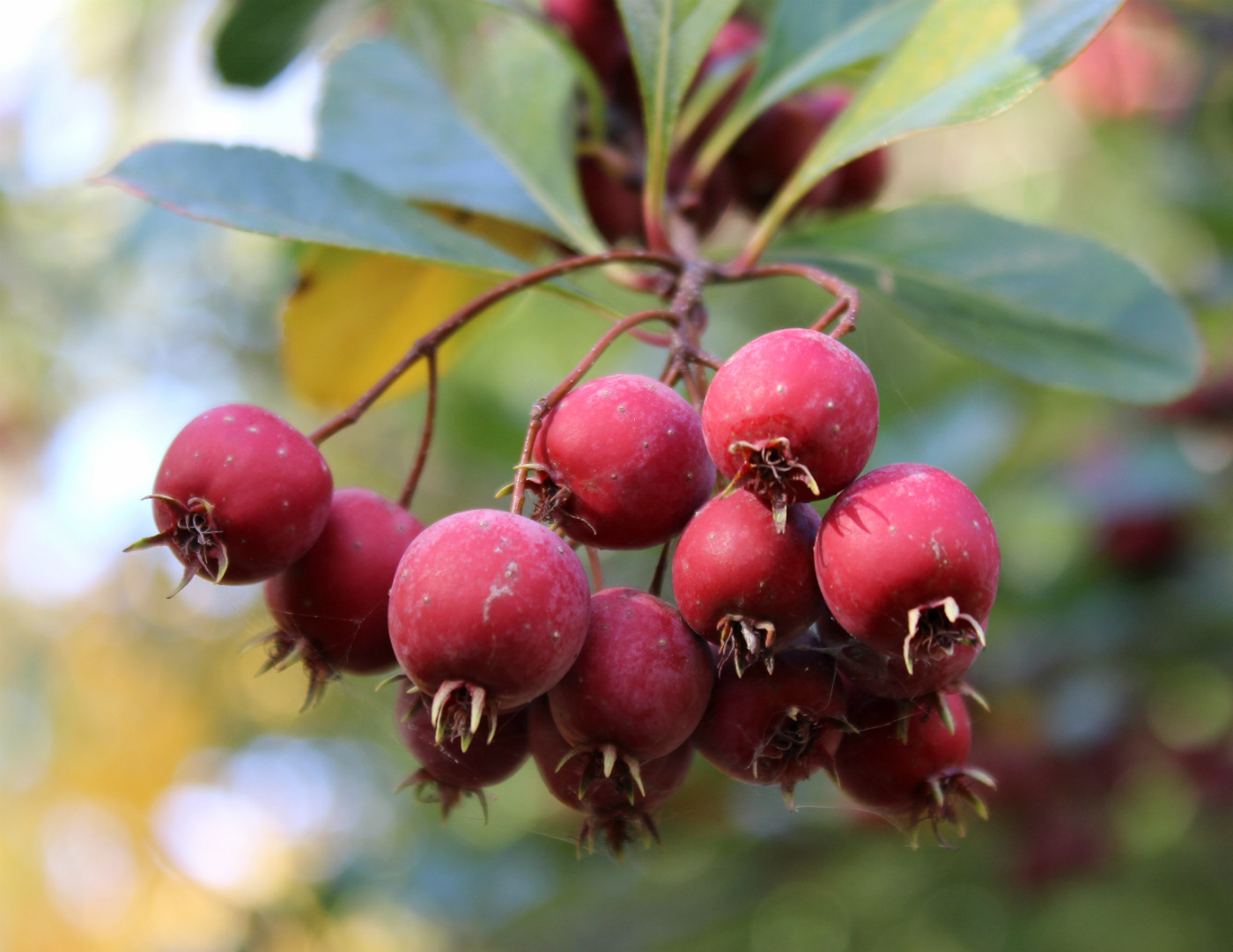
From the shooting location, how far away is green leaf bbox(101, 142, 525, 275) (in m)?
1.12

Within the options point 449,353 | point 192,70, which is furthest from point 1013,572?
point 192,70

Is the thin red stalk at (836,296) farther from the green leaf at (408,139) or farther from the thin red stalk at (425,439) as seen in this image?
the green leaf at (408,139)

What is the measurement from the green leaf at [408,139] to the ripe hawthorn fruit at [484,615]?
82 cm

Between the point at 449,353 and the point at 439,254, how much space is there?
1.77ft

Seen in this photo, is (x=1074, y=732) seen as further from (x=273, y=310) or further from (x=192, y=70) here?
(x=192, y=70)

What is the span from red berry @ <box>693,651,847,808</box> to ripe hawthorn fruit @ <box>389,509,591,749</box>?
0.58ft

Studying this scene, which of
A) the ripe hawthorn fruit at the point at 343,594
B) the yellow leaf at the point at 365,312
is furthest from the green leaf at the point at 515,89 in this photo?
the ripe hawthorn fruit at the point at 343,594

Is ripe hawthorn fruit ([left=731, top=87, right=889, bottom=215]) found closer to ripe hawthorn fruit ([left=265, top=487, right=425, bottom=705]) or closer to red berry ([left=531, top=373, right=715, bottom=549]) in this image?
red berry ([left=531, top=373, right=715, bottom=549])

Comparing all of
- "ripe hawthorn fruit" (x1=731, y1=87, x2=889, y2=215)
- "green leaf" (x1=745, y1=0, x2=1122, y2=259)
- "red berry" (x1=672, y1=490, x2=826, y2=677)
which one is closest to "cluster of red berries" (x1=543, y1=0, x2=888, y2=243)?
"ripe hawthorn fruit" (x1=731, y1=87, x2=889, y2=215)

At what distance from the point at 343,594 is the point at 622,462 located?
1.01 feet

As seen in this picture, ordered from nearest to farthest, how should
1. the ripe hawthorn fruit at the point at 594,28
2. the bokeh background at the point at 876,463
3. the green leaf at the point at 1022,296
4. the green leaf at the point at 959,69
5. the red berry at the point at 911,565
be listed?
the red berry at the point at 911,565 < the green leaf at the point at 959,69 < the green leaf at the point at 1022,296 < the ripe hawthorn fruit at the point at 594,28 < the bokeh background at the point at 876,463

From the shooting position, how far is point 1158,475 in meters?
2.91

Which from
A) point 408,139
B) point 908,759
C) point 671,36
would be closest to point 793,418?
point 908,759

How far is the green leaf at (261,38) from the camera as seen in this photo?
5.60 feet
